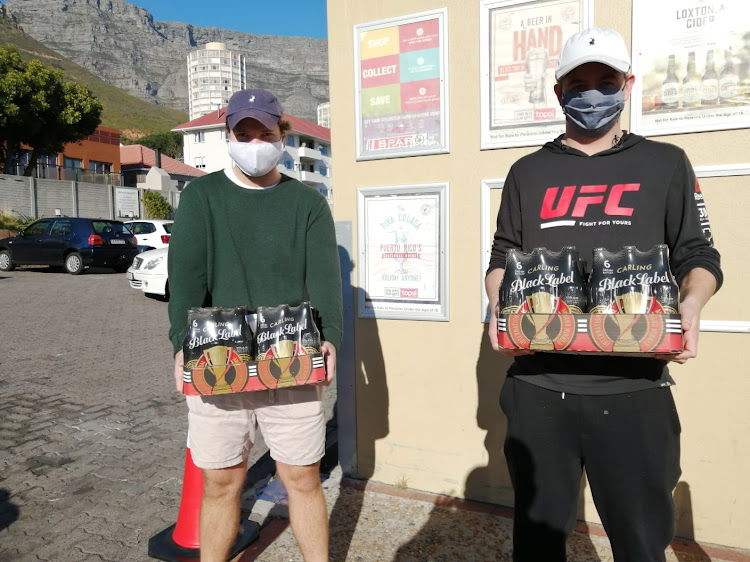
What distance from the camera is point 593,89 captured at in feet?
6.60

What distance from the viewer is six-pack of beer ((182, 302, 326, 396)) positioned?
2221mm

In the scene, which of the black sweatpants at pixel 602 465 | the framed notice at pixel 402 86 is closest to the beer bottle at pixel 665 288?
the black sweatpants at pixel 602 465

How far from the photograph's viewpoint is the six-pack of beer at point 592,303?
5.69 feet

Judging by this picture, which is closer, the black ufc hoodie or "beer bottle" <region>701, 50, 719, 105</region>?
the black ufc hoodie

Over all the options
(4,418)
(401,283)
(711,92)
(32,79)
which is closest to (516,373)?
(401,283)

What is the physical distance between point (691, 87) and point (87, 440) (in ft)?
15.9

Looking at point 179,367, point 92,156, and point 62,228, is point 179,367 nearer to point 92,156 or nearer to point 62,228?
point 62,228

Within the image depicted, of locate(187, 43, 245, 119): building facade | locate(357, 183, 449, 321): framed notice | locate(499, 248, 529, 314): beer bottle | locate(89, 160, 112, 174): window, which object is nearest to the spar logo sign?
locate(357, 183, 449, 321): framed notice

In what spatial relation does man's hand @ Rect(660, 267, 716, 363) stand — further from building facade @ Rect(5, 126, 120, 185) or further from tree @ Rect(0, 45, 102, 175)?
building facade @ Rect(5, 126, 120, 185)

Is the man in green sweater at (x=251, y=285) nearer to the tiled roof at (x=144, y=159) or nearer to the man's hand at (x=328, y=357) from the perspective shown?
the man's hand at (x=328, y=357)

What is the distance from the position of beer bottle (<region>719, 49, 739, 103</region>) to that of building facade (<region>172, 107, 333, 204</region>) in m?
65.0

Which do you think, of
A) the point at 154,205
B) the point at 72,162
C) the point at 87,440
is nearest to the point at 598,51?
the point at 87,440

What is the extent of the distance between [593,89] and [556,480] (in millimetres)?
1311

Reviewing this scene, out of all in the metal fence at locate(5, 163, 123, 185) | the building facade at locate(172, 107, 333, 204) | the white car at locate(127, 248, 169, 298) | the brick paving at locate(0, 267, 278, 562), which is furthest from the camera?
the building facade at locate(172, 107, 333, 204)
